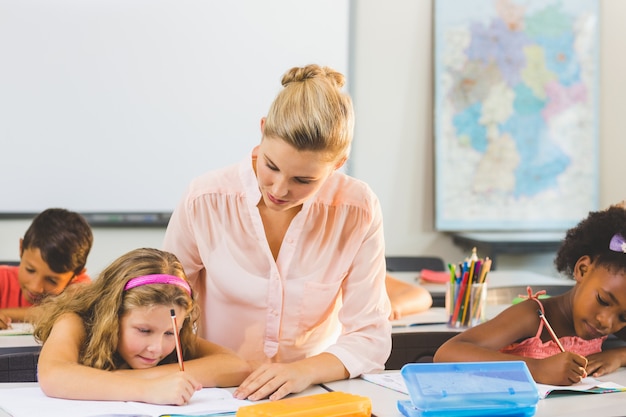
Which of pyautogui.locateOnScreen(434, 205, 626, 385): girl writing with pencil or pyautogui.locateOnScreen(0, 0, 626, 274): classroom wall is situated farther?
pyautogui.locateOnScreen(0, 0, 626, 274): classroom wall

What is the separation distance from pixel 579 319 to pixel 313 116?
34.4 inches

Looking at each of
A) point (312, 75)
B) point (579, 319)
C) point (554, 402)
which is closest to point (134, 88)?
point (312, 75)

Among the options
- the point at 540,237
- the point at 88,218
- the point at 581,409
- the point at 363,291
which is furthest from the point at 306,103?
the point at 540,237

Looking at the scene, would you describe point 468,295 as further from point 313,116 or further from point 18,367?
point 18,367

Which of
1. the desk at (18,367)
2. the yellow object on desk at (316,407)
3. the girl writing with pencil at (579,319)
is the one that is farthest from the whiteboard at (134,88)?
the yellow object on desk at (316,407)

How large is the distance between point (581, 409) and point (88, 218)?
11.2ft

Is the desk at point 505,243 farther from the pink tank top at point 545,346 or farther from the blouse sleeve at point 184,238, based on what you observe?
the blouse sleeve at point 184,238

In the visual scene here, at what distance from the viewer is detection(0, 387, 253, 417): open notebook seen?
1.42 metres

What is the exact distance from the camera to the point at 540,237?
5.19m

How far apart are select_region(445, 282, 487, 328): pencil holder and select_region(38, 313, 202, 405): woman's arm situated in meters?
1.35

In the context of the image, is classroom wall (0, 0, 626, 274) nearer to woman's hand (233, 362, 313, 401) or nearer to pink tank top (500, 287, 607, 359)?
pink tank top (500, 287, 607, 359)

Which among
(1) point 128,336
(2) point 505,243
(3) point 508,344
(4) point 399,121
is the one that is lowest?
(2) point 505,243

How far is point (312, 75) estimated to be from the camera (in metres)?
1.70

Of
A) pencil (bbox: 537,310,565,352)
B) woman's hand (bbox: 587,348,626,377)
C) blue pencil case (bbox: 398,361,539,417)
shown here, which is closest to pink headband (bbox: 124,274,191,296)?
blue pencil case (bbox: 398,361,539,417)
